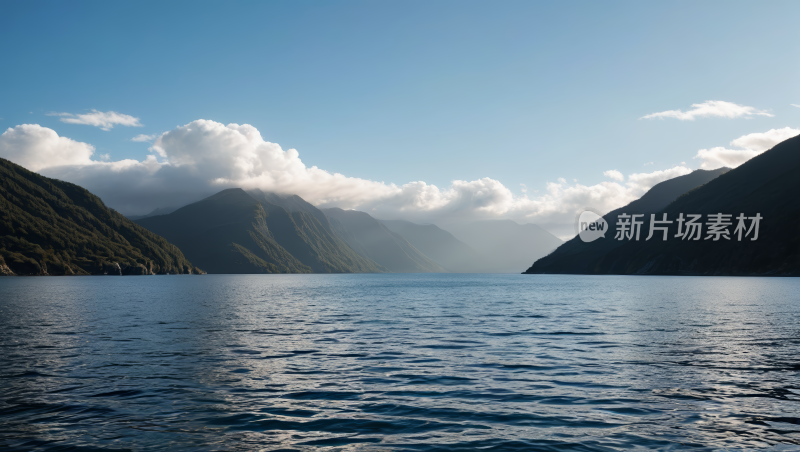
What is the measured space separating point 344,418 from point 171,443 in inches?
223

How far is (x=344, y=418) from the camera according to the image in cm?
1677

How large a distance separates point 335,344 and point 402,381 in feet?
44.5

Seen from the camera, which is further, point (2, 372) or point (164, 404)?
point (2, 372)

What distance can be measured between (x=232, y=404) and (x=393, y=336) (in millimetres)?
22553

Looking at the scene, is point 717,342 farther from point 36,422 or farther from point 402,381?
point 36,422

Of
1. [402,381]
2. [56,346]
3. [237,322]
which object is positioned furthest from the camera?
[237,322]

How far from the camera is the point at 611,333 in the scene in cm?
4156

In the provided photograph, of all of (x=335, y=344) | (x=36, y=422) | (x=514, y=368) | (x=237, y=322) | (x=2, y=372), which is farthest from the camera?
(x=237, y=322)

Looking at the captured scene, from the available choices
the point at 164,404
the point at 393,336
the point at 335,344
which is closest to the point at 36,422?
the point at 164,404

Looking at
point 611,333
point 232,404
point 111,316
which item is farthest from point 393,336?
point 111,316

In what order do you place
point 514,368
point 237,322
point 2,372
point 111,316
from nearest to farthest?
point 2,372
point 514,368
point 237,322
point 111,316

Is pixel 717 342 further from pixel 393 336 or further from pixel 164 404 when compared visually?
pixel 164 404

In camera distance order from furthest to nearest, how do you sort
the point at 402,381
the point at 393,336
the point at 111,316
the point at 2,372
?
the point at 111,316
the point at 393,336
the point at 2,372
the point at 402,381

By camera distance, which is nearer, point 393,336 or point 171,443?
point 171,443
